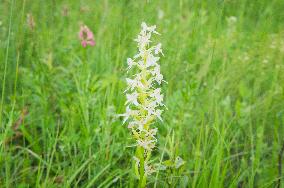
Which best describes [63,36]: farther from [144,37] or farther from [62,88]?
[144,37]

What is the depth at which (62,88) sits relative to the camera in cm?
249

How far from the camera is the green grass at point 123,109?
1.79 meters

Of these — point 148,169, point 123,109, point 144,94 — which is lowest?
point 148,169

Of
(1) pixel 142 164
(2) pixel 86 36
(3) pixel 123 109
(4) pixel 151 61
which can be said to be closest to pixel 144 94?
(4) pixel 151 61

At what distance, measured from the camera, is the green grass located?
70.6 inches

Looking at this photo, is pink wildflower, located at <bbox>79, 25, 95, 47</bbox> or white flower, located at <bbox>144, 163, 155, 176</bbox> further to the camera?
pink wildflower, located at <bbox>79, 25, 95, 47</bbox>

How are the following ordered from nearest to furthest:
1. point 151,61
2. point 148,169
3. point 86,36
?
point 151,61
point 148,169
point 86,36

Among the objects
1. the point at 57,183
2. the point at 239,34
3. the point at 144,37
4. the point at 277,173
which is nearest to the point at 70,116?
the point at 57,183

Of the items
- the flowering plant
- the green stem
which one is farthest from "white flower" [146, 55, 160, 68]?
the green stem

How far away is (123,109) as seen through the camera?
2193 millimetres

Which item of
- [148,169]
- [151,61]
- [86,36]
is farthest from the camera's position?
[86,36]

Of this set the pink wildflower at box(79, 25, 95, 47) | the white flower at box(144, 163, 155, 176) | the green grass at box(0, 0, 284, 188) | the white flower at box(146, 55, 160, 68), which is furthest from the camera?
the pink wildflower at box(79, 25, 95, 47)

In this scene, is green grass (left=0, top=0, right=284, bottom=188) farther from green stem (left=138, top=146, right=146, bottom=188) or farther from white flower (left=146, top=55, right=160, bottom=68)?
white flower (left=146, top=55, right=160, bottom=68)

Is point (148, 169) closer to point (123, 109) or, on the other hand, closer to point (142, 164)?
point (142, 164)
